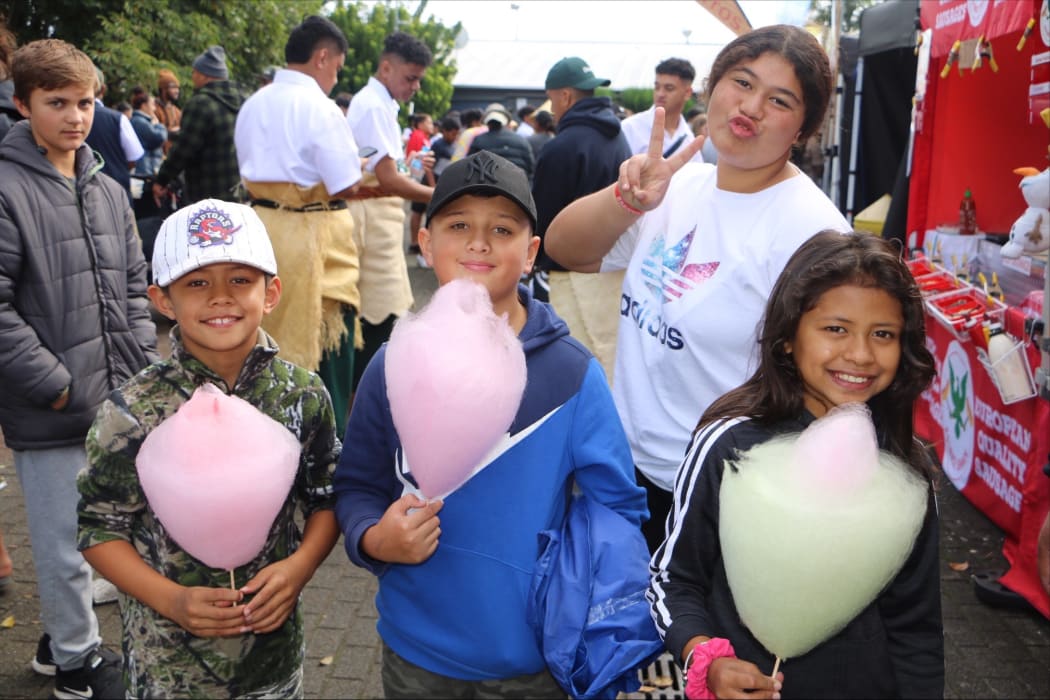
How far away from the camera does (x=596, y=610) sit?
1.45 m

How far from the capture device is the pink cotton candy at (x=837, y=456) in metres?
1.27

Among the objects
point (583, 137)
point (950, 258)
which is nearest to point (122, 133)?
point (583, 137)

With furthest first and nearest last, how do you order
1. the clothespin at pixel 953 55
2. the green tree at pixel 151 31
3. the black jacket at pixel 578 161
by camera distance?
the green tree at pixel 151 31 → the clothespin at pixel 953 55 → the black jacket at pixel 578 161

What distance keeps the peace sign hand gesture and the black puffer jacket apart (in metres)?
1.57

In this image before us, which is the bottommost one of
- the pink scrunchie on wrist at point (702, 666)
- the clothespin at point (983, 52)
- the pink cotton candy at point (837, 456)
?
the pink scrunchie on wrist at point (702, 666)

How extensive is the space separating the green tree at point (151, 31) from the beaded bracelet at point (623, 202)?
1415cm

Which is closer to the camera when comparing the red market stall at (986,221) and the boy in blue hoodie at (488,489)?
the boy in blue hoodie at (488,489)

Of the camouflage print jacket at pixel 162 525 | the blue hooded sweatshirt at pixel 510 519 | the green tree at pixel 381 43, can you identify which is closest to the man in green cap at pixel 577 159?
the camouflage print jacket at pixel 162 525

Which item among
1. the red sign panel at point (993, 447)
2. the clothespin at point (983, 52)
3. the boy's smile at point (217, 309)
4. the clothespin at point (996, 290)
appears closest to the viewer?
the boy's smile at point (217, 309)

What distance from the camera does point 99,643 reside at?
2.63m

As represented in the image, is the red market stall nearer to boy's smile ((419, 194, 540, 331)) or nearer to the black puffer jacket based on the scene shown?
boy's smile ((419, 194, 540, 331))

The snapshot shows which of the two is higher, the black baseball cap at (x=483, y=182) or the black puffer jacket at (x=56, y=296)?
the black baseball cap at (x=483, y=182)

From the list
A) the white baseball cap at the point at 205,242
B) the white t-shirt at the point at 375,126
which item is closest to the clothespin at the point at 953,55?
the white t-shirt at the point at 375,126

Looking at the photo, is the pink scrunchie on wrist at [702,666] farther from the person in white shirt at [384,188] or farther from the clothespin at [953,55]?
the clothespin at [953,55]
